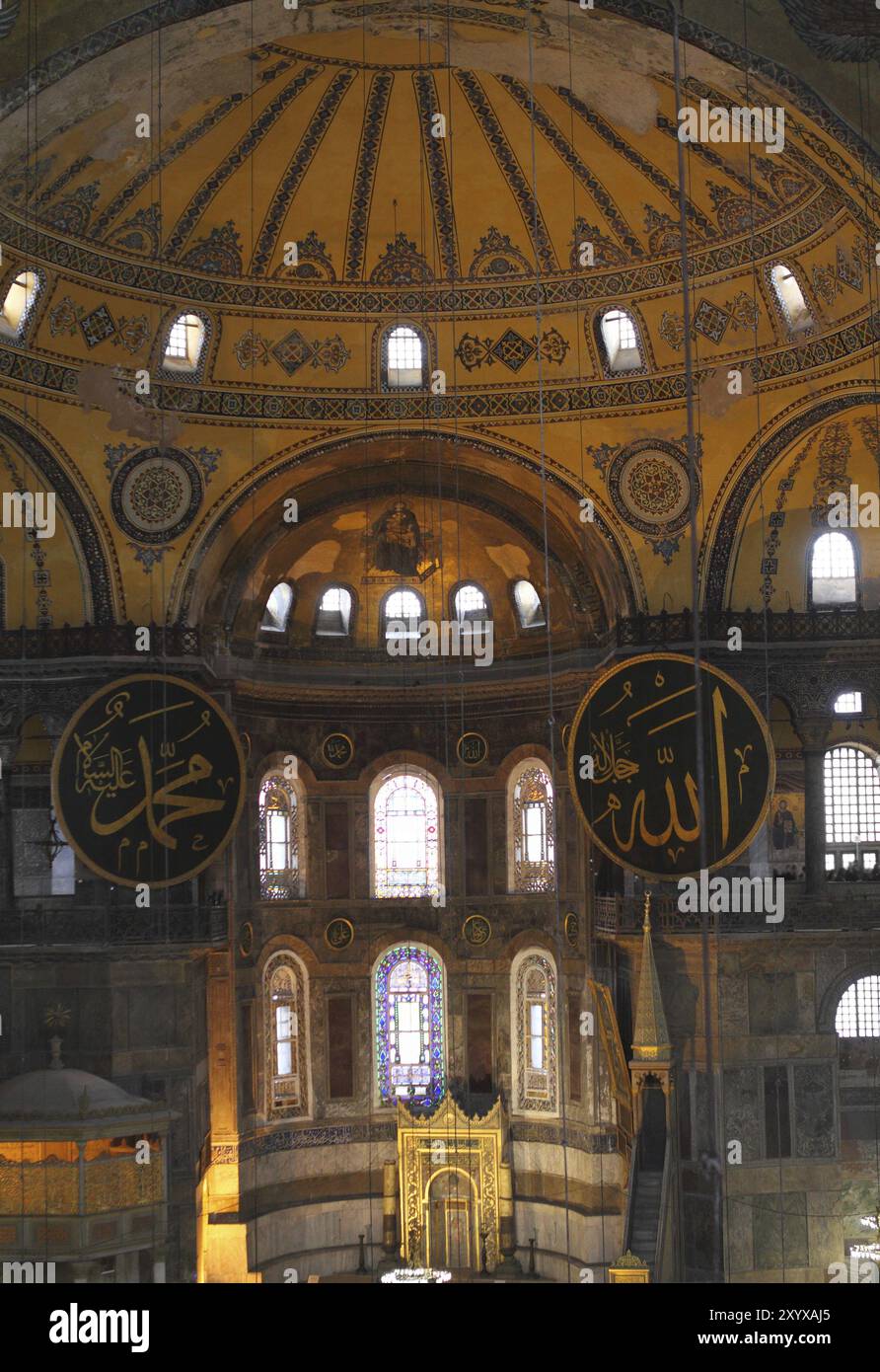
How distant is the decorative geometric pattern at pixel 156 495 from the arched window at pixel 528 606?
158 inches

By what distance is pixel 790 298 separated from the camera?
51.6 feet

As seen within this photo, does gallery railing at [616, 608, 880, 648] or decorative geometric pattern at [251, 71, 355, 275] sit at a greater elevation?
decorative geometric pattern at [251, 71, 355, 275]

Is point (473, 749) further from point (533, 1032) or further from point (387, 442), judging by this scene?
point (387, 442)

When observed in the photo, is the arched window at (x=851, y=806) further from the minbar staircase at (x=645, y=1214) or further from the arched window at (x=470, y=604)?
the arched window at (x=470, y=604)

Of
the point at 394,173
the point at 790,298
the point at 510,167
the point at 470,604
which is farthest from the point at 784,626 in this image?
the point at 394,173

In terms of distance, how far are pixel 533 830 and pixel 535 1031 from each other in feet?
7.32

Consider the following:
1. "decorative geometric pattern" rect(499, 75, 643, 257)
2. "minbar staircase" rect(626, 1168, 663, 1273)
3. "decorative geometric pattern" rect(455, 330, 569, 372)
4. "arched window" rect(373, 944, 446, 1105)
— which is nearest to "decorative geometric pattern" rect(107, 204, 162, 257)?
"decorative geometric pattern" rect(455, 330, 569, 372)

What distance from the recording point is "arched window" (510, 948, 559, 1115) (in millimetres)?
18859

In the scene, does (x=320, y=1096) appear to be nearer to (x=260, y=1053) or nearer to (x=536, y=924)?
(x=260, y=1053)

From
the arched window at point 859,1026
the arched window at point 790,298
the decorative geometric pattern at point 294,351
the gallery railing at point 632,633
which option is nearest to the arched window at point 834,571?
the gallery railing at point 632,633

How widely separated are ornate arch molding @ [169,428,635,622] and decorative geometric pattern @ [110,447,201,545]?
28 cm

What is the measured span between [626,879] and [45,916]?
576cm

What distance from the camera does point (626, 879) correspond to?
17.4m

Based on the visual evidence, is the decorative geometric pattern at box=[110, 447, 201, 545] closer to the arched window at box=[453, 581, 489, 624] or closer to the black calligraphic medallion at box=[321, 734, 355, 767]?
the black calligraphic medallion at box=[321, 734, 355, 767]
